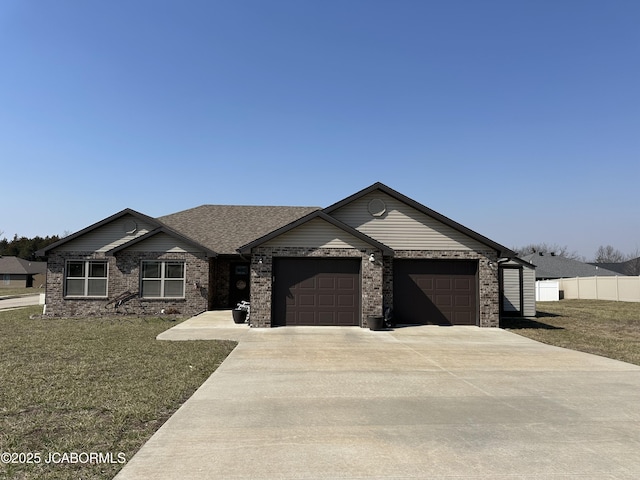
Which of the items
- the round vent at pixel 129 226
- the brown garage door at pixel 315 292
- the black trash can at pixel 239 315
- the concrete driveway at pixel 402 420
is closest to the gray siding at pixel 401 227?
the brown garage door at pixel 315 292

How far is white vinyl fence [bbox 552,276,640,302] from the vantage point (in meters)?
34.5

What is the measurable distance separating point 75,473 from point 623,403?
24.5 feet

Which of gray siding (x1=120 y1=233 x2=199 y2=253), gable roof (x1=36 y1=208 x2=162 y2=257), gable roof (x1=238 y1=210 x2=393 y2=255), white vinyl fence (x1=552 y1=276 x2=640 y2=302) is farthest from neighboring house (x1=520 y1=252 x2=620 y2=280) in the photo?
gable roof (x1=36 y1=208 x2=162 y2=257)

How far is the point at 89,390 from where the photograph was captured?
694cm

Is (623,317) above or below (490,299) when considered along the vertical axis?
below

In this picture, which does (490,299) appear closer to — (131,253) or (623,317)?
(623,317)

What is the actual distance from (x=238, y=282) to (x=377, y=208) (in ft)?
29.0

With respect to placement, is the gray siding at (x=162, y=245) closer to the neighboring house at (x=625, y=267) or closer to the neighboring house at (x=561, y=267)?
the neighboring house at (x=561, y=267)

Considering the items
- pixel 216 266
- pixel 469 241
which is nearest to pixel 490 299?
pixel 469 241

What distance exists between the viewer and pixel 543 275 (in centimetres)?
4678

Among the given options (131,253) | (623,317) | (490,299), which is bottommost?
(623,317)

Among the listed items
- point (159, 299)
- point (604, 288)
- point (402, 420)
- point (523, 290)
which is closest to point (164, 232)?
point (159, 299)

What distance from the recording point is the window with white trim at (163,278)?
19.1 meters

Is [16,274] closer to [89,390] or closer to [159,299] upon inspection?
[159,299]
